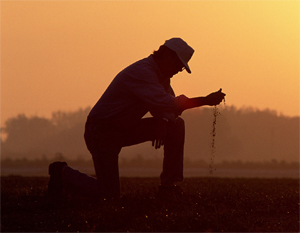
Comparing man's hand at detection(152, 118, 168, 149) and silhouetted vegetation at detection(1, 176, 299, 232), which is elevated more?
man's hand at detection(152, 118, 168, 149)

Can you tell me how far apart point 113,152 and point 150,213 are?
1048mm

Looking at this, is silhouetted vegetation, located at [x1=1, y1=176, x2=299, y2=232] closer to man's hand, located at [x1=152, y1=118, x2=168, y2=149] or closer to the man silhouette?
the man silhouette

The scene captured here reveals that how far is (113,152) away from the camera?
708cm

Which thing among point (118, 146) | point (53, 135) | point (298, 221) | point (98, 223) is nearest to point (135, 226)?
point (98, 223)

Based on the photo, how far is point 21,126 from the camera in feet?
231

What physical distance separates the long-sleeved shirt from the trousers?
144 millimetres

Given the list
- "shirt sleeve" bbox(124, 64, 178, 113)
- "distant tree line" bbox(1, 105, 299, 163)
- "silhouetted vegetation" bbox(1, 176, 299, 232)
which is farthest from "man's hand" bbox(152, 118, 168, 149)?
"distant tree line" bbox(1, 105, 299, 163)

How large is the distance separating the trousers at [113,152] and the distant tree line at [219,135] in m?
47.4

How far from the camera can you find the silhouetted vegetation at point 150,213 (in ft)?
19.3

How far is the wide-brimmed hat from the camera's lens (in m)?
6.73

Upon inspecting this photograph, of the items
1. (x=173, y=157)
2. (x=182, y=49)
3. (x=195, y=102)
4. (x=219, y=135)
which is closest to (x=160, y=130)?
(x=173, y=157)

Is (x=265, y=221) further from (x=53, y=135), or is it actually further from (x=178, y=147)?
(x=53, y=135)

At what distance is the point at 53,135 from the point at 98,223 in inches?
2545

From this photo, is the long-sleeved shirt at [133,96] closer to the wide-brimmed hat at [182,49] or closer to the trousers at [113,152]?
the trousers at [113,152]
